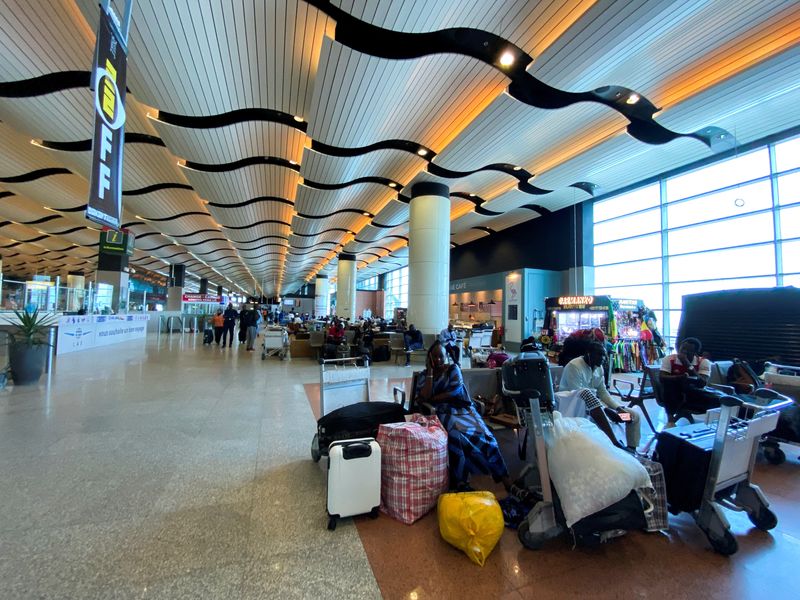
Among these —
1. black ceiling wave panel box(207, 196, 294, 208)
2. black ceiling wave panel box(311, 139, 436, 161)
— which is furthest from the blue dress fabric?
black ceiling wave panel box(207, 196, 294, 208)

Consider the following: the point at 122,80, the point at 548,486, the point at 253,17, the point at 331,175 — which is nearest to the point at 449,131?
the point at 331,175

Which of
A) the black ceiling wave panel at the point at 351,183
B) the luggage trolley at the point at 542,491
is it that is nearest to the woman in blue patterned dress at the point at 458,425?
the luggage trolley at the point at 542,491

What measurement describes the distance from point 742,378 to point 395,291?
2976 centimetres

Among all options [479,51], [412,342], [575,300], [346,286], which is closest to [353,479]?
[479,51]

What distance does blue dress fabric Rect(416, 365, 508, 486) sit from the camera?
255 centimetres

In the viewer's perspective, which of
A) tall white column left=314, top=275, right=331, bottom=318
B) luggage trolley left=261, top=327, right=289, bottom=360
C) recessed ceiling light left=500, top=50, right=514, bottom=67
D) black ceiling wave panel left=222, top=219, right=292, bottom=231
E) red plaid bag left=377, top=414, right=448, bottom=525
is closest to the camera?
red plaid bag left=377, top=414, right=448, bottom=525

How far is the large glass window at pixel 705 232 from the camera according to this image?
8.54m

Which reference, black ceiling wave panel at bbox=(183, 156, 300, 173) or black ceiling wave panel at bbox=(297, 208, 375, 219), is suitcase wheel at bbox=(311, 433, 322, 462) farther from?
black ceiling wave panel at bbox=(297, 208, 375, 219)

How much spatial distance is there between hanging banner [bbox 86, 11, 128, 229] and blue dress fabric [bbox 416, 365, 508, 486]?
329cm

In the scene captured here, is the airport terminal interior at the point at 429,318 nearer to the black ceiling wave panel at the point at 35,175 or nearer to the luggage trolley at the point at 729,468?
→ the luggage trolley at the point at 729,468

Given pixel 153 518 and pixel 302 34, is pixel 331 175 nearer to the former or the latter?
pixel 302 34

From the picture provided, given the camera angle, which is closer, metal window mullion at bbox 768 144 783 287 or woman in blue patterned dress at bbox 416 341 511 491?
woman in blue patterned dress at bbox 416 341 511 491

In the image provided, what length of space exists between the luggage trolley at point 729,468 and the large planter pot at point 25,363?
Answer: 8778 millimetres

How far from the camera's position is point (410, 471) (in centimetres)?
231
